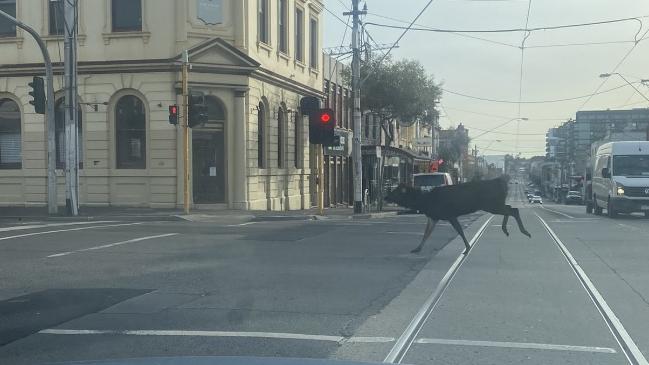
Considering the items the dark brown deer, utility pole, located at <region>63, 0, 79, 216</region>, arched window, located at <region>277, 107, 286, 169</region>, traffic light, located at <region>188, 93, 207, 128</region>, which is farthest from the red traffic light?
the dark brown deer

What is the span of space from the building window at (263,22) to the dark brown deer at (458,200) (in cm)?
1702

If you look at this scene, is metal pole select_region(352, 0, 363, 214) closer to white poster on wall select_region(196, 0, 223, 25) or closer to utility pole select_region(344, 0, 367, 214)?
utility pole select_region(344, 0, 367, 214)

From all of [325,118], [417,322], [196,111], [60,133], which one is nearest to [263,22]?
[325,118]

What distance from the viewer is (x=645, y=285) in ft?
31.1

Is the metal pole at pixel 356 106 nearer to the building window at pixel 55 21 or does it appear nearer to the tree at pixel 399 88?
the tree at pixel 399 88

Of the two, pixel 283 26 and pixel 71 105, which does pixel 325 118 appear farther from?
pixel 283 26

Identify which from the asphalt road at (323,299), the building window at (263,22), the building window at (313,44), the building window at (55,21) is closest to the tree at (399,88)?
the building window at (313,44)

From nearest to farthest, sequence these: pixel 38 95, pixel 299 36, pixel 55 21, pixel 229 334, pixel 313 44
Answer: pixel 229 334, pixel 38 95, pixel 55 21, pixel 299 36, pixel 313 44

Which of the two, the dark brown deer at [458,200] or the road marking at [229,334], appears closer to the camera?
the road marking at [229,334]

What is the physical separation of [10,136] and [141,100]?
5.87 m

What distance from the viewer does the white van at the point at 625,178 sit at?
2384cm

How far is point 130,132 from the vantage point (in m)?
26.2

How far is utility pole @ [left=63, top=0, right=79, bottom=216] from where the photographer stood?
21.7 meters

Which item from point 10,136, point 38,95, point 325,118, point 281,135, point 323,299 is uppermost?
point 38,95
